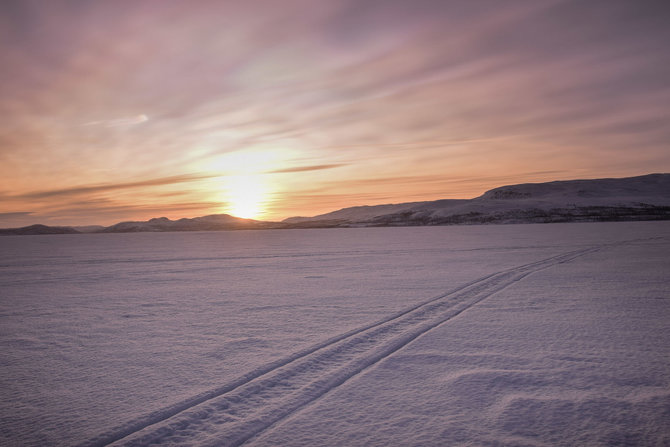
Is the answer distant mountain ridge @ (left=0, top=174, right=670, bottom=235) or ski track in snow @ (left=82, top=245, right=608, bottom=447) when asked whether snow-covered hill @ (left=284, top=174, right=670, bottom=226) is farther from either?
ski track in snow @ (left=82, top=245, right=608, bottom=447)

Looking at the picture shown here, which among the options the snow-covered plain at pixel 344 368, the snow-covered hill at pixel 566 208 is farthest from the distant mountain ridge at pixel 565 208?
the snow-covered plain at pixel 344 368

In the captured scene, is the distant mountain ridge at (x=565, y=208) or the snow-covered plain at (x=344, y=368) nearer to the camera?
the snow-covered plain at (x=344, y=368)

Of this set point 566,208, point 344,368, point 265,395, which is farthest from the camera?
point 566,208

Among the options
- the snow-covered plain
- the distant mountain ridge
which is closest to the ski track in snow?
the snow-covered plain

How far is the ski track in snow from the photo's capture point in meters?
2.88

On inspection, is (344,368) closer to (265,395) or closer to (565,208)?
(265,395)

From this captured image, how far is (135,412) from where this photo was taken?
3256 millimetres

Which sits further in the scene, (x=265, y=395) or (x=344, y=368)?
(x=344, y=368)

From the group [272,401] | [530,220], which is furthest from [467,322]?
[530,220]

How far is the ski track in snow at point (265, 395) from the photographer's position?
9.45ft

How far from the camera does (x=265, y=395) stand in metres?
3.48

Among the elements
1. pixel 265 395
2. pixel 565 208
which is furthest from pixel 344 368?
pixel 565 208

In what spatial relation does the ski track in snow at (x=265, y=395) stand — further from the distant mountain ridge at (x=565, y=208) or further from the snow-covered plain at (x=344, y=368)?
the distant mountain ridge at (x=565, y=208)

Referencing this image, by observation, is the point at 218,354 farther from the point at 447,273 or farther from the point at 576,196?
the point at 576,196
